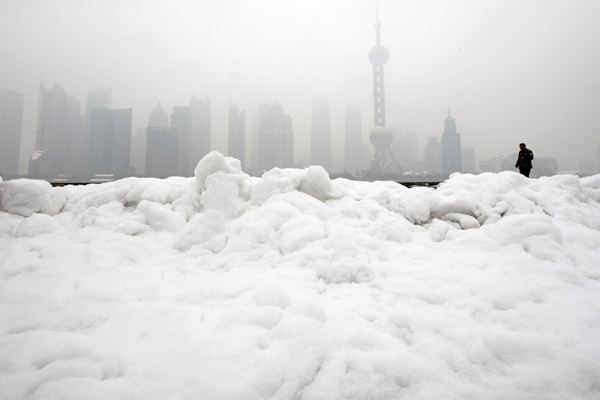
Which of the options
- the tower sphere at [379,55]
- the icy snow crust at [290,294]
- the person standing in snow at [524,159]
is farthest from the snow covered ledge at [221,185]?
the tower sphere at [379,55]

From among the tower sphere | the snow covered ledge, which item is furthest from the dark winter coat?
the tower sphere

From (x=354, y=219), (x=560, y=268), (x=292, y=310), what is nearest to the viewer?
(x=292, y=310)

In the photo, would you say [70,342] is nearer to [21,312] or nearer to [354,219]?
[21,312]

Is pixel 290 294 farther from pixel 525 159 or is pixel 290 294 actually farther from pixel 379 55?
pixel 379 55

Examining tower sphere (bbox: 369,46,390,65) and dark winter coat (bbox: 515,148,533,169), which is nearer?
dark winter coat (bbox: 515,148,533,169)

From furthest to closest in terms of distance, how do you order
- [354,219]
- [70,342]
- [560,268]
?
1. [354,219]
2. [560,268]
3. [70,342]

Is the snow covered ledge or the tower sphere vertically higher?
the tower sphere

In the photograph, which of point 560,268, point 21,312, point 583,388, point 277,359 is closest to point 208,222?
point 21,312

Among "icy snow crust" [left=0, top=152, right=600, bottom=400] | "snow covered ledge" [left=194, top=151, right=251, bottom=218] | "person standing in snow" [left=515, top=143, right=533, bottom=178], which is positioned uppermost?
"person standing in snow" [left=515, top=143, right=533, bottom=178]

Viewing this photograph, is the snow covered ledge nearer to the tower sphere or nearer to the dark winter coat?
the dark winter coat
